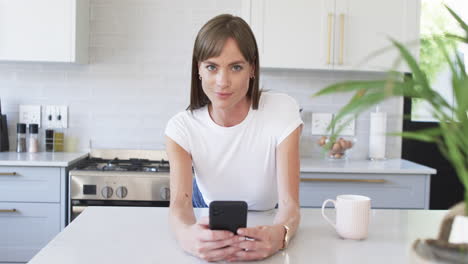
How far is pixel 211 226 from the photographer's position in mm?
1295

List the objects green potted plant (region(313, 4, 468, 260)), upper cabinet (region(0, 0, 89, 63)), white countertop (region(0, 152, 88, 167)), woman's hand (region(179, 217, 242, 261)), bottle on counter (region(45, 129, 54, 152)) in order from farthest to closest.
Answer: bottle on counter (region(45, 129, 54, 152)), upper cabinet (region(0, 0, 89, 63)), white countertop (region(0, 152, 88, 167)), woman's hand (region(179, 217, 242, 261)), green potted plant (region(313, 4, 468, 260))

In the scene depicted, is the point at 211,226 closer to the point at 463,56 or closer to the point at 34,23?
the point at 34,23

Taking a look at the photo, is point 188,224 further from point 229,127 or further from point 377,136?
point 377,136

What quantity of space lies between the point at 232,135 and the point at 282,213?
38cm

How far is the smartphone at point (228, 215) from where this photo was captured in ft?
4.14

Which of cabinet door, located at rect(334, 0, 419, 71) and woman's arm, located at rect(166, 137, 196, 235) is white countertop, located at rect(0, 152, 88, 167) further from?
cabinet door, located at rect(334, 0, 419, 71)

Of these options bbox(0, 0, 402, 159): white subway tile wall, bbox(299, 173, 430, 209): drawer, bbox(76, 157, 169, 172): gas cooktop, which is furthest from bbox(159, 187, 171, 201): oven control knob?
bbox(299, 173, 430, 209): drawer

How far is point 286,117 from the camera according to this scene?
1.81 meters

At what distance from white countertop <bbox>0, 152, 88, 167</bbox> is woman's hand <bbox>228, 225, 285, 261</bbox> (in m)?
1.97

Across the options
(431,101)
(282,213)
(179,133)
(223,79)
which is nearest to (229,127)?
(179,133)

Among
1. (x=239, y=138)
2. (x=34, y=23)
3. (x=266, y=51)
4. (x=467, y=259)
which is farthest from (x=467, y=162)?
(x=34, y=23)

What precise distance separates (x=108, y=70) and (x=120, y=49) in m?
0.17

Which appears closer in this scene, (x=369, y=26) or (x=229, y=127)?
(x=229, y=127)

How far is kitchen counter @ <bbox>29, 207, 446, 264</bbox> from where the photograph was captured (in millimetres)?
1229
